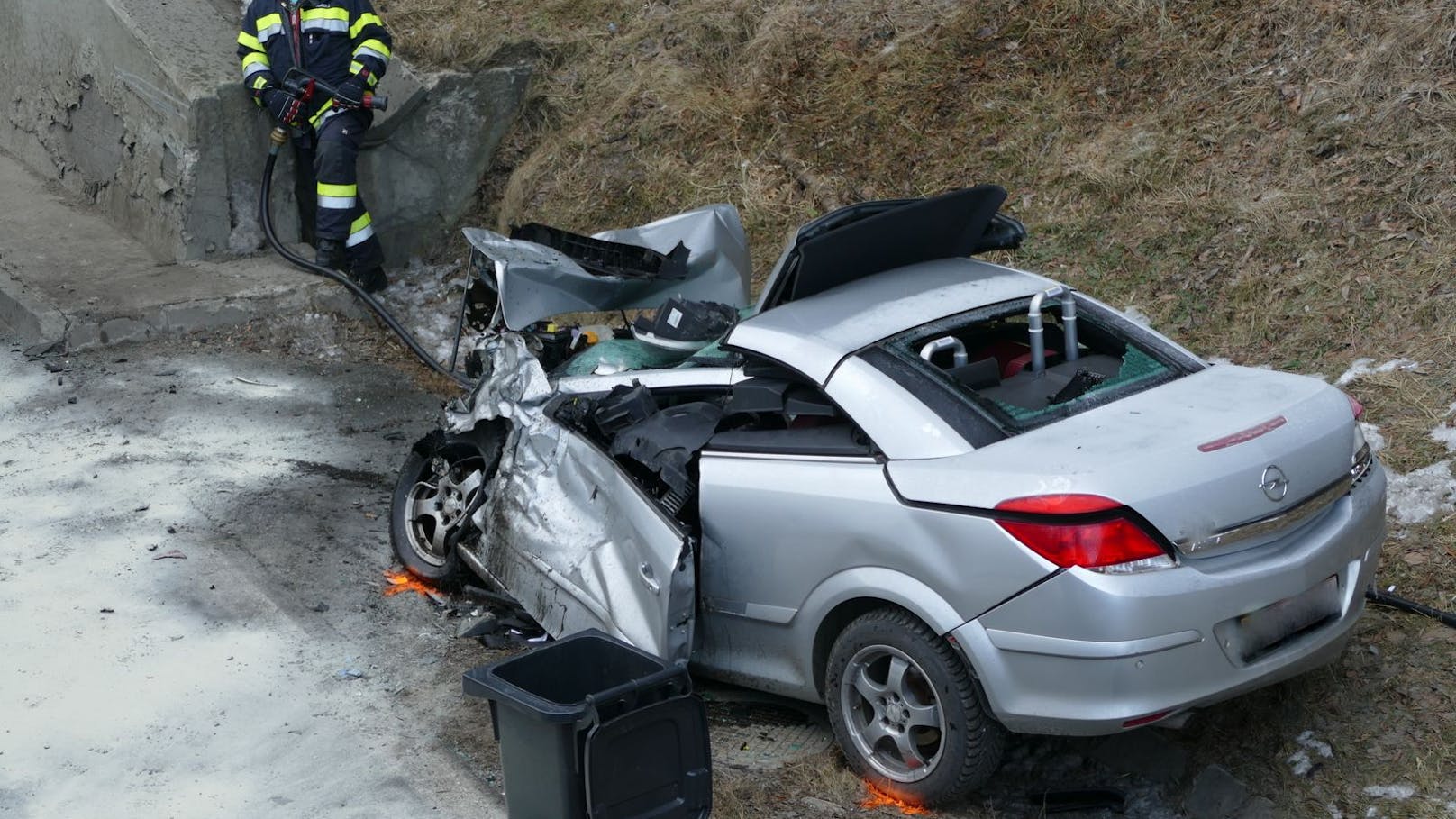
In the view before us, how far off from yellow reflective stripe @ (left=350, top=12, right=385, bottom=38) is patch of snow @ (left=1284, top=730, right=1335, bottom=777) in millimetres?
7259

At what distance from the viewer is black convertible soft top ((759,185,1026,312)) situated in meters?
4.80

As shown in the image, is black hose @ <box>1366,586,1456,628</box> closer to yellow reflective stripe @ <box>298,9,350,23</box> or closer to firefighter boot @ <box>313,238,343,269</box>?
firefighter boot @ <box>313,238,343,269</box>

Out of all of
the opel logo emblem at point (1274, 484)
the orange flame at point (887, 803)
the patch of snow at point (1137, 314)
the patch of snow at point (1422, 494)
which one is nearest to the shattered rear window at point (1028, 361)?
the opel logo emblem at point (1274, 484)

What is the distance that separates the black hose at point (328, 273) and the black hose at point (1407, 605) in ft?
18.1

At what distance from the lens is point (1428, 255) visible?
7.05 meters

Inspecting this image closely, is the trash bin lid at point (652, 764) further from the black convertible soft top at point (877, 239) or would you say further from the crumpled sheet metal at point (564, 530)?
the black convertible soft top at point (877, 239)

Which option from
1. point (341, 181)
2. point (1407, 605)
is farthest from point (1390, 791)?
point (341, 181)

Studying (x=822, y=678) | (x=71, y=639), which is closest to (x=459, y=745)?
(x=822, y=678)

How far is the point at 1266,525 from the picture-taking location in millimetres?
3891

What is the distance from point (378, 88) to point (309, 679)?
601 cm

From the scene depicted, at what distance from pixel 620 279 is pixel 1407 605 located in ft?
11.2

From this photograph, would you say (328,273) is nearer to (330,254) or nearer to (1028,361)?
(330,254)

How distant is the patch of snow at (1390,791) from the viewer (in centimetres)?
423

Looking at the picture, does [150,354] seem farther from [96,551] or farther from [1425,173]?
[1425,173]
